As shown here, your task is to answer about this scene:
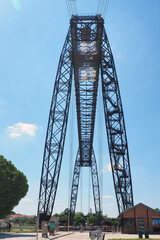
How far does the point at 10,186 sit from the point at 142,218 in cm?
1402

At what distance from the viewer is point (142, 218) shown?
80.5 ft

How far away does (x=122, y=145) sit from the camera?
1203 inches

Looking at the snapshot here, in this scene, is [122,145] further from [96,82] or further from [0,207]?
[0,207]

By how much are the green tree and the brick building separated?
11356mm

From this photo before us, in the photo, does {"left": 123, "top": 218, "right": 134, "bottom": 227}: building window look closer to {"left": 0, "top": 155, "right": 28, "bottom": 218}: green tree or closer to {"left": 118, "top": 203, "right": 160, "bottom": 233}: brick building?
{"left": 118, "top": 203, "right": 160, "bottom": 233}: brick building

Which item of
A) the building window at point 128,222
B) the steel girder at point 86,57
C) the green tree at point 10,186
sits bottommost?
the building window at point 128,222

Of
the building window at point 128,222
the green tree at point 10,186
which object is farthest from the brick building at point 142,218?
the green tree at point 10,186

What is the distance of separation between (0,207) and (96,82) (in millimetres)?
19974

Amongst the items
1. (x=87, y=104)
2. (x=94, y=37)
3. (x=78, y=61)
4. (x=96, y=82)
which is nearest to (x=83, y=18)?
(x=94, y=37)

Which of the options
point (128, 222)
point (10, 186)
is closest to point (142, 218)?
point (128, 222)

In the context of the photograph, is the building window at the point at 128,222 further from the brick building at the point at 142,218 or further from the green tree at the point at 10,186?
the green tree at the point at 10,186

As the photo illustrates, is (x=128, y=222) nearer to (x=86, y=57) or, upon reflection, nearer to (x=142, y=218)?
(x=142, y=218)

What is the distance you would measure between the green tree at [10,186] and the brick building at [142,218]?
1136 centimetres

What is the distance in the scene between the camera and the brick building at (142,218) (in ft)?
79.7
